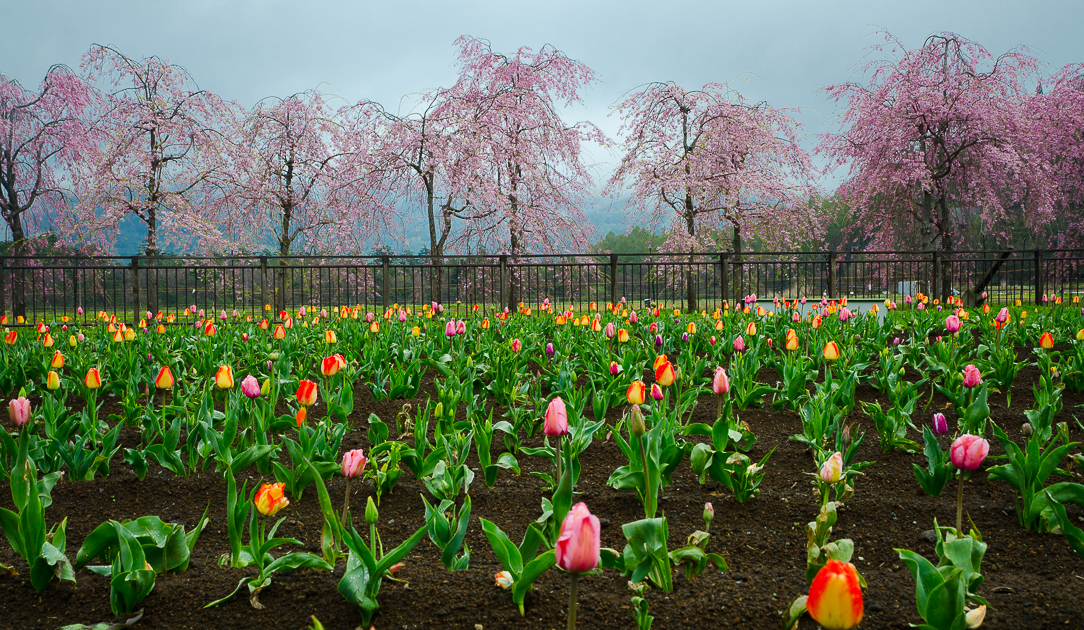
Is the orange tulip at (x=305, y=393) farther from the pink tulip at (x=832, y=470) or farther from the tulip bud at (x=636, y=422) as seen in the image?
the pink tulip at (x=832, y=470)

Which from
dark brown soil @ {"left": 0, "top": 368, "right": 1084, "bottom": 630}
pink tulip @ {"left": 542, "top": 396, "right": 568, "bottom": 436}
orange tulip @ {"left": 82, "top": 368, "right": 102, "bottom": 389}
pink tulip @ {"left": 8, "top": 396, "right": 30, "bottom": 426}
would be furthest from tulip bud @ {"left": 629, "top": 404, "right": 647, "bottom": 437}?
orange tulip @ {"left": 82, "top": 368, "right": 102, "bottom": 389}

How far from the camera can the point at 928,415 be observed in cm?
317

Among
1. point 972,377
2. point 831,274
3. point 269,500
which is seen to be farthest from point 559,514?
point 831,274

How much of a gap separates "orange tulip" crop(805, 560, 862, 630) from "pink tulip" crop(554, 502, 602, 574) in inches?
10.8

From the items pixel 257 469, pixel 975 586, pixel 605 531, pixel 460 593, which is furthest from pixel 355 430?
pixel 975 586

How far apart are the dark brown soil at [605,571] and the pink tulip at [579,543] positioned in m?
0.48

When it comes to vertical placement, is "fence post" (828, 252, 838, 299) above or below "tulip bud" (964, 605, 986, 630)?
above

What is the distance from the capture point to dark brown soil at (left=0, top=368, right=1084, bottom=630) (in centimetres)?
134

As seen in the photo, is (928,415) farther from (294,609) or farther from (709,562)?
(294,609)

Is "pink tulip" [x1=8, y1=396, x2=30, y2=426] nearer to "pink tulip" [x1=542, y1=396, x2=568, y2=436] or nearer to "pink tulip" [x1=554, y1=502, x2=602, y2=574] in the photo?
"pink tulip" [x1=542, y1=396, x2=568, y2=436]

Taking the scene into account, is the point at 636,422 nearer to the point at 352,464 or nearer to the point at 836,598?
the point at 352,464

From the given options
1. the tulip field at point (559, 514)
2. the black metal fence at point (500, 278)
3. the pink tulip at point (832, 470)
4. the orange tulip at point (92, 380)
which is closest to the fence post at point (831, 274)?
the black metal fence at point (500, 278)

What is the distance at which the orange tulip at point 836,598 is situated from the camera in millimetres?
815

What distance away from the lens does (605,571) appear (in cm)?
155
